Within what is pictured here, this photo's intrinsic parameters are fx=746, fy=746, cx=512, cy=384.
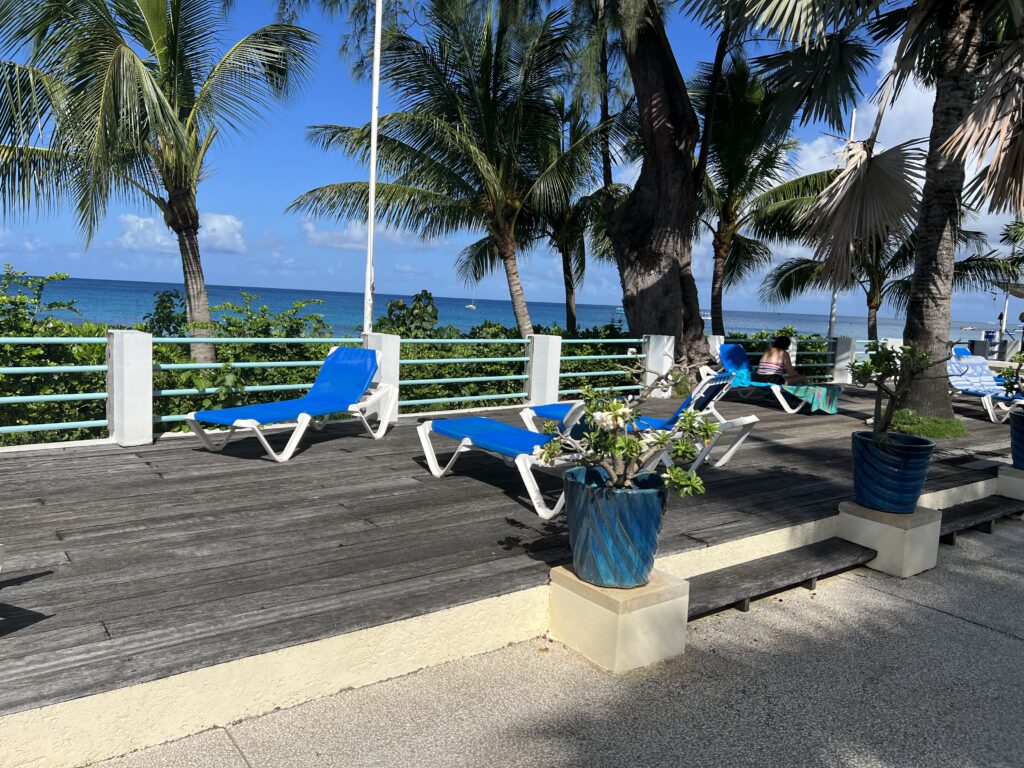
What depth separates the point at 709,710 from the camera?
274 centimetres

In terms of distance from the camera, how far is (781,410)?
30.7 feet

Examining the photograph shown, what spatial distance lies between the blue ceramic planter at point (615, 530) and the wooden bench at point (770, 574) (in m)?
0.56

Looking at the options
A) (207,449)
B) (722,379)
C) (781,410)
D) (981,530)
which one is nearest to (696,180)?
(781,410)

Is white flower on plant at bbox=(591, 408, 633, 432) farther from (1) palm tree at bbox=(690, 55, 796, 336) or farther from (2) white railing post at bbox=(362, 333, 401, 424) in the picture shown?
(1) palm tree at bbox=(690, 55, 796, 336)

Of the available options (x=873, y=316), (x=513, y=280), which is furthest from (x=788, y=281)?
(x=513, y=280)

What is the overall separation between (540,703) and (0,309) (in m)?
5.99

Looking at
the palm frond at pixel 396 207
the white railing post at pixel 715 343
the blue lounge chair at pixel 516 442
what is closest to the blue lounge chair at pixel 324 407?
the blue lounge chair at pixel 516 442

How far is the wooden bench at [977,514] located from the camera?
4.94 m

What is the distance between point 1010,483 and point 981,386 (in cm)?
471

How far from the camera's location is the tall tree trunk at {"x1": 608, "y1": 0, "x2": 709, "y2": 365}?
1023cm

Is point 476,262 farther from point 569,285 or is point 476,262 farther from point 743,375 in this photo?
point 743,375

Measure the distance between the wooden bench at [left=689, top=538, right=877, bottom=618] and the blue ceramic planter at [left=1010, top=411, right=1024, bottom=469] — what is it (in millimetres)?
2179

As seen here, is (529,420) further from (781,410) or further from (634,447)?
(781,410)

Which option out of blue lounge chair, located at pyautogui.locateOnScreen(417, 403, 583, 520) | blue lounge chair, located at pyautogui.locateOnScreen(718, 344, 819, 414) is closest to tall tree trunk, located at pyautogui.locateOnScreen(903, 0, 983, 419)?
blue lounge chair, located at pyautogui.locateOnScreen(718, 344, 819, 414)
